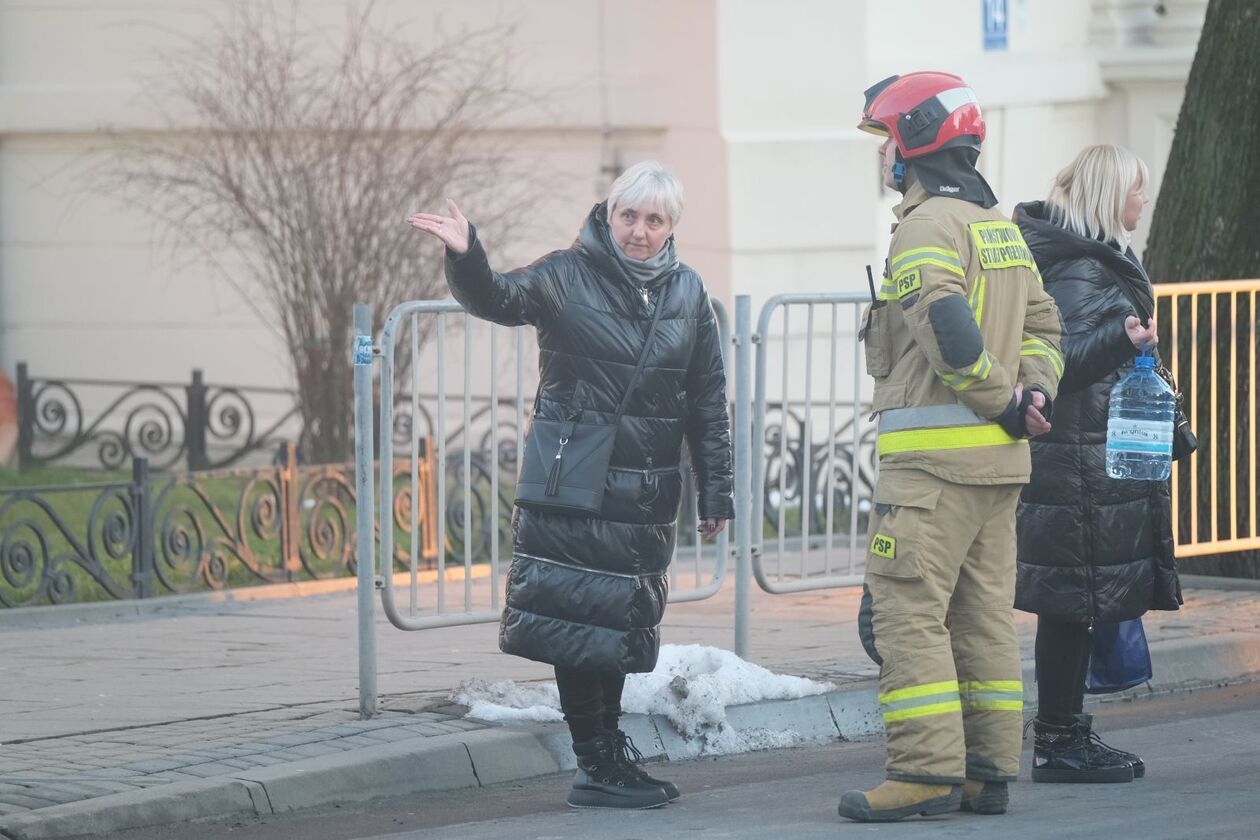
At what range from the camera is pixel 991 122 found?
18016 mm

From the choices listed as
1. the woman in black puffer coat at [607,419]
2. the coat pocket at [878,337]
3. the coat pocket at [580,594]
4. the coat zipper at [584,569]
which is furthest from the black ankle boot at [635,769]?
the coat pocket at [878,337]

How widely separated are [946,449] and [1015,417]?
207 millimetres

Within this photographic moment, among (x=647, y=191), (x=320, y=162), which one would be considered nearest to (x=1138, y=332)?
(x=647, y=191)

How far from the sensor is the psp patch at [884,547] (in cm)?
618

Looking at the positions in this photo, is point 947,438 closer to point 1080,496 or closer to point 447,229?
point 1080,496

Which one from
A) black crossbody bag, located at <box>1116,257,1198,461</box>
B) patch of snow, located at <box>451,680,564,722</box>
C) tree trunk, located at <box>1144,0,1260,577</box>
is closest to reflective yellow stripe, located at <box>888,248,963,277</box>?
black crossbody bag, located at <box>1116,257,1198,461</box>

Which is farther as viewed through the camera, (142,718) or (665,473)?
(142,718)

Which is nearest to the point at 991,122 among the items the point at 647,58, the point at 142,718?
the point at 647,58

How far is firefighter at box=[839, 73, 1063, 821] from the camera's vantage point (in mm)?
6109

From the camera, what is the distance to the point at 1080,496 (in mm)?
6922

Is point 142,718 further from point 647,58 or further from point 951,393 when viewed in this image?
point 647,58

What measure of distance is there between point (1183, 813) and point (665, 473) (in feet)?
5.61

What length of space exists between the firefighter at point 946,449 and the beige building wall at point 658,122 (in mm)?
8803

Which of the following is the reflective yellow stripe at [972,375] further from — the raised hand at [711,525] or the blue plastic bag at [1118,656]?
the blue plastic bag at [1118,656]
